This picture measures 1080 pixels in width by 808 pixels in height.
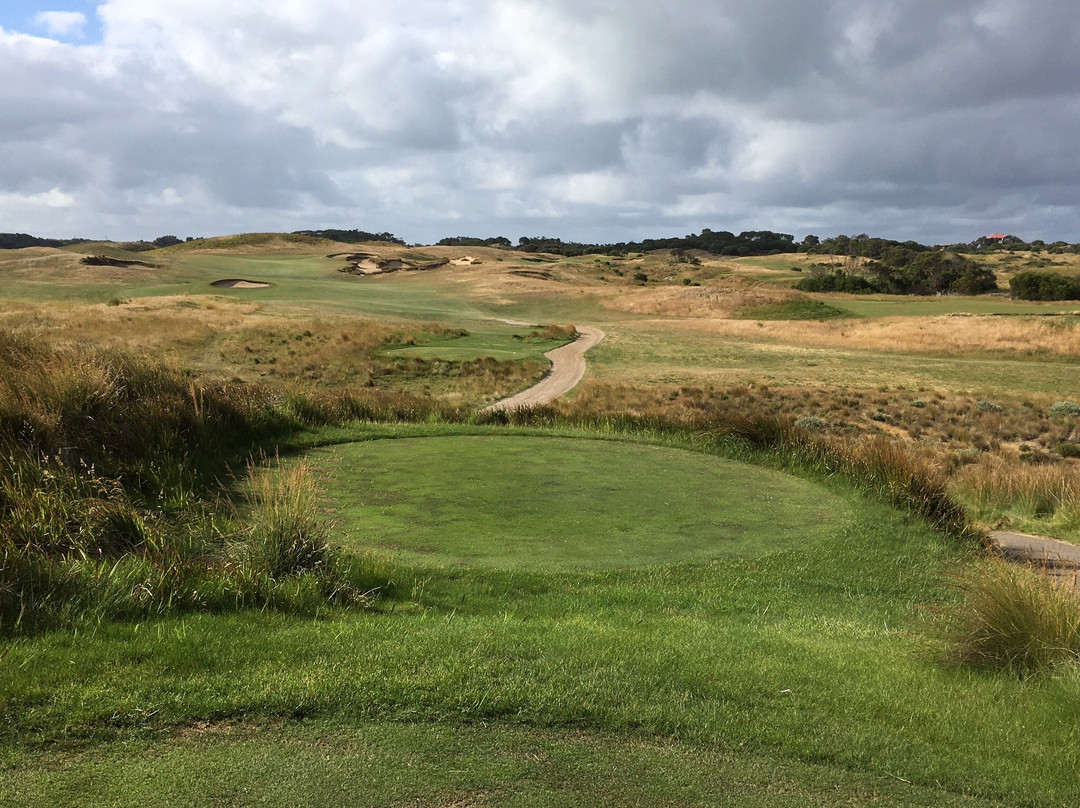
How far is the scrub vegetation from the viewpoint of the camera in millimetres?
4309

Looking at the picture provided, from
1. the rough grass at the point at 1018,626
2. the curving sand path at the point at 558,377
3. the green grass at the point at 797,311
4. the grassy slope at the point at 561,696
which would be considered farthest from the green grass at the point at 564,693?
the green grass at the point at 797,311

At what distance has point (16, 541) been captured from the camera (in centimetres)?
666

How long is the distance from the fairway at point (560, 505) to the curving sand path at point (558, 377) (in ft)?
31.3

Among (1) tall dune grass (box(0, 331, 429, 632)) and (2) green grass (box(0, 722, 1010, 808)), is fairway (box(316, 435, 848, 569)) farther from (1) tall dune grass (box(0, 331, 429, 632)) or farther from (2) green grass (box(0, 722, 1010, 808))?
(2) green grass (box(0, 722, 1010, 808))

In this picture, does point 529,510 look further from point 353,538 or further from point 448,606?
point 448,606

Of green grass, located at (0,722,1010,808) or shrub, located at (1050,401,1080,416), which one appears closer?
green grass, located at (0,722,1010,808)

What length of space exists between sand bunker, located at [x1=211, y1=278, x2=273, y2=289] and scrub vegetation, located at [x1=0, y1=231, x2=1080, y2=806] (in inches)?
2307

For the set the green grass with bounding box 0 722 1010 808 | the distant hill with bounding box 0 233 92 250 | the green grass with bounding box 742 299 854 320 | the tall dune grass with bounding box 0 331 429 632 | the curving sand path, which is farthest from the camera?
the distant hill with bounding box 0 233 92 250

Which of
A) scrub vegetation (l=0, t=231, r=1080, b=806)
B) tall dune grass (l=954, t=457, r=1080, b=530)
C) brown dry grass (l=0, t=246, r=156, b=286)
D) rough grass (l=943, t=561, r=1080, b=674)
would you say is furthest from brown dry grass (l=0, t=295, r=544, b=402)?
rough grass (l=943, t=561, r=1080, b=674)

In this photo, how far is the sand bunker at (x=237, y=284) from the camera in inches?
2863

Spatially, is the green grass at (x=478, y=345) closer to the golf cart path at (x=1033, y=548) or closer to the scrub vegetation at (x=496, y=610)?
the scrub vegetation at (x=496, y=610)

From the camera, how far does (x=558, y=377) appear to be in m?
36.6

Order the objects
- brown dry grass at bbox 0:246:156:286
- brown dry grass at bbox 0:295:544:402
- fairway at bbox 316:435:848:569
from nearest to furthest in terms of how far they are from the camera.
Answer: fairway at bbox 316:435:848:569 < brown dry grass at bbox 0:295:544:402 < brown dry grass at bbox 0:246:156:286

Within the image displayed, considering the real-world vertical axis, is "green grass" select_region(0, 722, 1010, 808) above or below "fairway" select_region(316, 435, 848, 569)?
above
